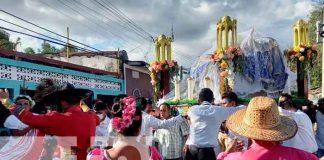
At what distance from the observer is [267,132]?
2652 millimetres

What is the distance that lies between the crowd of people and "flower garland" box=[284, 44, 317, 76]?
6402 millimetres

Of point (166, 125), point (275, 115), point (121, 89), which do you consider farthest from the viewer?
point (121, 89)

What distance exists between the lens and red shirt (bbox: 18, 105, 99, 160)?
3.70 m

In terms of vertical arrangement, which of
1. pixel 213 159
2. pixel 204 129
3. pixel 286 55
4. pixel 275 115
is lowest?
pixel 213 159

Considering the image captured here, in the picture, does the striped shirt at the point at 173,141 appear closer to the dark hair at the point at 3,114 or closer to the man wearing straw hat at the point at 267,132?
the dark hair at the point at 3,114

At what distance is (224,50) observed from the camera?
11031mm

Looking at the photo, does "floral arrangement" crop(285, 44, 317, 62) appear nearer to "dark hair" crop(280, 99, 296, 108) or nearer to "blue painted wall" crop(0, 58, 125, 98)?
"dark hair" crop(280, 99, 296, 108)

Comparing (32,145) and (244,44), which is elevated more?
(244,44)

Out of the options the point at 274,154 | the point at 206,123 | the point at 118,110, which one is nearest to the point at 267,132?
the point at 274,154

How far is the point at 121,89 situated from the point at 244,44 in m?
11.1

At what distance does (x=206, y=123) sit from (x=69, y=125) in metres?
2.50

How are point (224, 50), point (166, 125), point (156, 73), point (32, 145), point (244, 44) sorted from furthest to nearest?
point (156, 73)
point (244, 44)
point (224, 50)
point (166, 125)
point (32, 145)

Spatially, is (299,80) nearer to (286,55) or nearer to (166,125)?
(286,55)

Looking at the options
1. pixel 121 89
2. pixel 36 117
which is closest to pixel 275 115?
pixel 36 117
